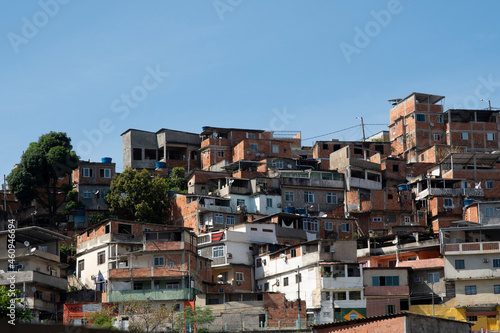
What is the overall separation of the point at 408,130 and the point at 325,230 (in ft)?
93.3

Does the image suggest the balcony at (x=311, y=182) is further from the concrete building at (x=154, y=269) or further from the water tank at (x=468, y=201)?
the concrete building at (x=154, y=269)

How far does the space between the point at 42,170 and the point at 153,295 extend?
25.9 meters

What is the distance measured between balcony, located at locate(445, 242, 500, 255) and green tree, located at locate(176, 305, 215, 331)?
62.0 feet

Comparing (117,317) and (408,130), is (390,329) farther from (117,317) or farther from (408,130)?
(408,130)

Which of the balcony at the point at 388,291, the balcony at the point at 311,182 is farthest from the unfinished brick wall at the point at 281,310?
the balcony at the point at 311,182

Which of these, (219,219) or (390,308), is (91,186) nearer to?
(219,219)

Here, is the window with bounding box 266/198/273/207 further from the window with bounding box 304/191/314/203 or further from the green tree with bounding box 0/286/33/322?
the green tree with bounding box 0/286/33/322

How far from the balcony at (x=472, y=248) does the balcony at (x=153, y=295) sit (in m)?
19.4

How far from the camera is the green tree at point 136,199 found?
70.9 metres

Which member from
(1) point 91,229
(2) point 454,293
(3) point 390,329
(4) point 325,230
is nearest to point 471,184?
(4) point 325,230

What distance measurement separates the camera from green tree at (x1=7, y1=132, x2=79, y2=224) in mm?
74688

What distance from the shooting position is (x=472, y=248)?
191 ft

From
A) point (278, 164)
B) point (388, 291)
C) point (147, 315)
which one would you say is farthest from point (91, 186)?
point (388, 291)

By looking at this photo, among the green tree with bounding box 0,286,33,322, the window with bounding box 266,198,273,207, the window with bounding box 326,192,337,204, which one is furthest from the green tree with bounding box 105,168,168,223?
the green tree with bounding box 0,286,33,322
